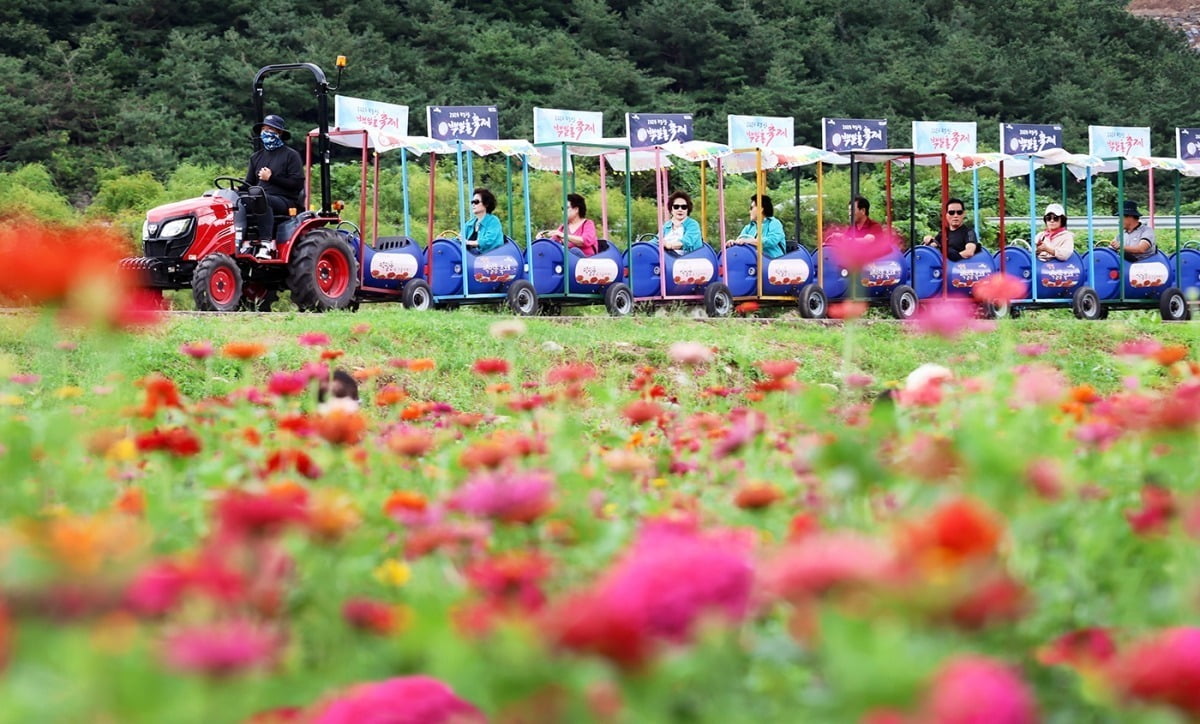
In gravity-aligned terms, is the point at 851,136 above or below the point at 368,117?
below

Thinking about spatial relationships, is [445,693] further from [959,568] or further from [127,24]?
[127,24]

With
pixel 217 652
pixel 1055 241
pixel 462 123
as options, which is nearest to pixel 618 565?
pixel 217 652

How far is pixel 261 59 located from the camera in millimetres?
35375

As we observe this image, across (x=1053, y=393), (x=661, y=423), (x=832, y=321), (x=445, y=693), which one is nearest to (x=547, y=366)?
(x=832, y=321)

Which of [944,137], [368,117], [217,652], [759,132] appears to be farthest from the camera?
[944,137]

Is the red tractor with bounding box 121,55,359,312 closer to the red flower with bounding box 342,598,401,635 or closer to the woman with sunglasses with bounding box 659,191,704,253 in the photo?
the woman with sunglasses with bounding box 659,191,704,253

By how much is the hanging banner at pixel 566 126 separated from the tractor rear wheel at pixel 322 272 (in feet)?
9.90

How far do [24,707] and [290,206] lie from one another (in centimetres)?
1376

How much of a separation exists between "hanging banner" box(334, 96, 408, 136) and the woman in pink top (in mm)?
1950

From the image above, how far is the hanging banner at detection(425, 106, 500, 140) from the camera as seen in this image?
17.0 metres

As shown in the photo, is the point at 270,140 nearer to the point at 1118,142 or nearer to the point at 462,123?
the point at 462,123

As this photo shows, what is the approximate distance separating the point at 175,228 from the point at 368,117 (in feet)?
8.87

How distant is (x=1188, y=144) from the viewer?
23.2 meters

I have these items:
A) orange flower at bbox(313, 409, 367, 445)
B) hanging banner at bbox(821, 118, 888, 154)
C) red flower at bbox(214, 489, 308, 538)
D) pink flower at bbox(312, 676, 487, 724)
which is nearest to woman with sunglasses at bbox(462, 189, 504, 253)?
hanging banner at bbox(821, 118, 888, 154)
